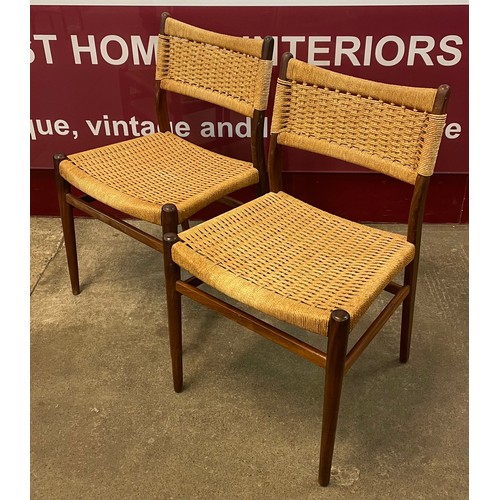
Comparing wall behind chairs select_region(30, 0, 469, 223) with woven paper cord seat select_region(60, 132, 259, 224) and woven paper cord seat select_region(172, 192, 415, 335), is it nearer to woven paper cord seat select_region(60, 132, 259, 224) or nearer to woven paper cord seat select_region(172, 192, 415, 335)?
woven paper cord seat select_region(60, 132, 259, 224)

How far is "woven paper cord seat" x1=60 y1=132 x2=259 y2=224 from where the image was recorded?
1.63 meters

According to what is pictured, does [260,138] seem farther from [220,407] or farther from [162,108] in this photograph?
[220,407]

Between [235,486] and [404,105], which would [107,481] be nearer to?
[235,486]

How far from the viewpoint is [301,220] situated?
63.1 inches

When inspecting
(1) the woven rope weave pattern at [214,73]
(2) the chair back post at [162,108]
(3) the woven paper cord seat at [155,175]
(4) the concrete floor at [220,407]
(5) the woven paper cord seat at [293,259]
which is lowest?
(4) the concrete floor at [220,407]

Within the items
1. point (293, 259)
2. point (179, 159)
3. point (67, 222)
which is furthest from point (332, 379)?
point (67, 222)

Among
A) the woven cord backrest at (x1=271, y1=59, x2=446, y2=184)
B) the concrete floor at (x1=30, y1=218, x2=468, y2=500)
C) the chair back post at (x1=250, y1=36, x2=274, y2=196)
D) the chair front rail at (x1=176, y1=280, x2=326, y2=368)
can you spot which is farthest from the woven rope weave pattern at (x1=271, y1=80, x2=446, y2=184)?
the concrete floor at (x1=30, y1=218, x2=468, y2=500)

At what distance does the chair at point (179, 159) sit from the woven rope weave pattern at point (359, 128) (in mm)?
177

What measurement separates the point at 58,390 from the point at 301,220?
0.93 m

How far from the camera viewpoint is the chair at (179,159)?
167 cm

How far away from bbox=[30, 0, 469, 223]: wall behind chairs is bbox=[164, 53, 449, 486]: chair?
585mm

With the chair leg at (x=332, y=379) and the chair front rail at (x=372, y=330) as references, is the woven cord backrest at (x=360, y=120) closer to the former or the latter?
the chair front rail at (x=372, y=330)

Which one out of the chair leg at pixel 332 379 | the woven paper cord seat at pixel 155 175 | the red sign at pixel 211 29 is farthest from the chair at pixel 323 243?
the red sign at pixel 211 29

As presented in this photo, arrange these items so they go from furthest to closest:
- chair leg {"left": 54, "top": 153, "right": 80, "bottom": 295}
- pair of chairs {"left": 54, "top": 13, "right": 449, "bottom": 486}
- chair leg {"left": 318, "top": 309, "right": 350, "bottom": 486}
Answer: chair leg {"left": 54, "top": 153, "right": 80, "bottom": 295} → pair of chairs {"left": 54, "top": 13, "right": 449, "bottom": 486} → chair leg {"left": 318, "top": 309, "right": 350, "bottom": 486}
